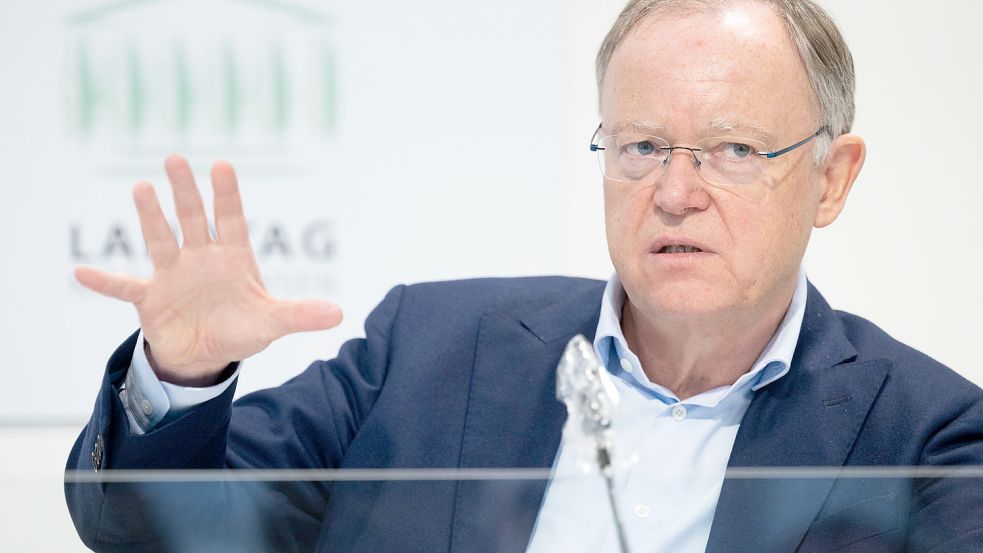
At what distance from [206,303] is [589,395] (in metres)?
0.51

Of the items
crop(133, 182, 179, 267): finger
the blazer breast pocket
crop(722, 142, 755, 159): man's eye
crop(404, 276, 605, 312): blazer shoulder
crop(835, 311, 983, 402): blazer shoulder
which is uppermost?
crop(722, 142, 755, 159): man's eye

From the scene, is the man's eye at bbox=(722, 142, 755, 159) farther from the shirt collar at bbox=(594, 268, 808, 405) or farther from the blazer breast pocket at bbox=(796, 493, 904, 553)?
the blazer breast pocket at bbox=(796, 493, 904, 553)

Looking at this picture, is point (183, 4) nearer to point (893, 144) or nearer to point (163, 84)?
point (163, 84)

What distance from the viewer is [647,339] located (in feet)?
4.73

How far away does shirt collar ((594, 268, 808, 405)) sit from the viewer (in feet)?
4.37

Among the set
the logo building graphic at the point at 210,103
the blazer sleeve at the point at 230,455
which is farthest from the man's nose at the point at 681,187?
the logo building graphic at the point at 210,103

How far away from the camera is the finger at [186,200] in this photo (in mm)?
1018

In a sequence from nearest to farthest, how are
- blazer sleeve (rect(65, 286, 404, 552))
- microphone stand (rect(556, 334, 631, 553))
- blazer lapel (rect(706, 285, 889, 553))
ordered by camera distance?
1. microphone stand (rect(556, 334, 631, 553))
2. blazer sleeve (rect(65, 286, 404, 552))
3. blazer lapel (rect(706, 285, 889, 553))

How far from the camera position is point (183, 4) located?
8.32 feet

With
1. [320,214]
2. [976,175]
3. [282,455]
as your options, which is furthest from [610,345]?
[976,175]

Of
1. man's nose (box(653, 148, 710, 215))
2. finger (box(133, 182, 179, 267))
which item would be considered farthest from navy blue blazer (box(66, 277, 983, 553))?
man's nose (box(653, 148, 710, 215))

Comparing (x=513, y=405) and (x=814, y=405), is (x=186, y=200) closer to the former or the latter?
(x=513, y=405)

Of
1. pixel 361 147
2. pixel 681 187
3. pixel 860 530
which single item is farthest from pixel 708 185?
pixel 361 147

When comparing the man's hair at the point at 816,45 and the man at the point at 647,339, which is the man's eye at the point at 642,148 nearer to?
the man at the point at 647,339
